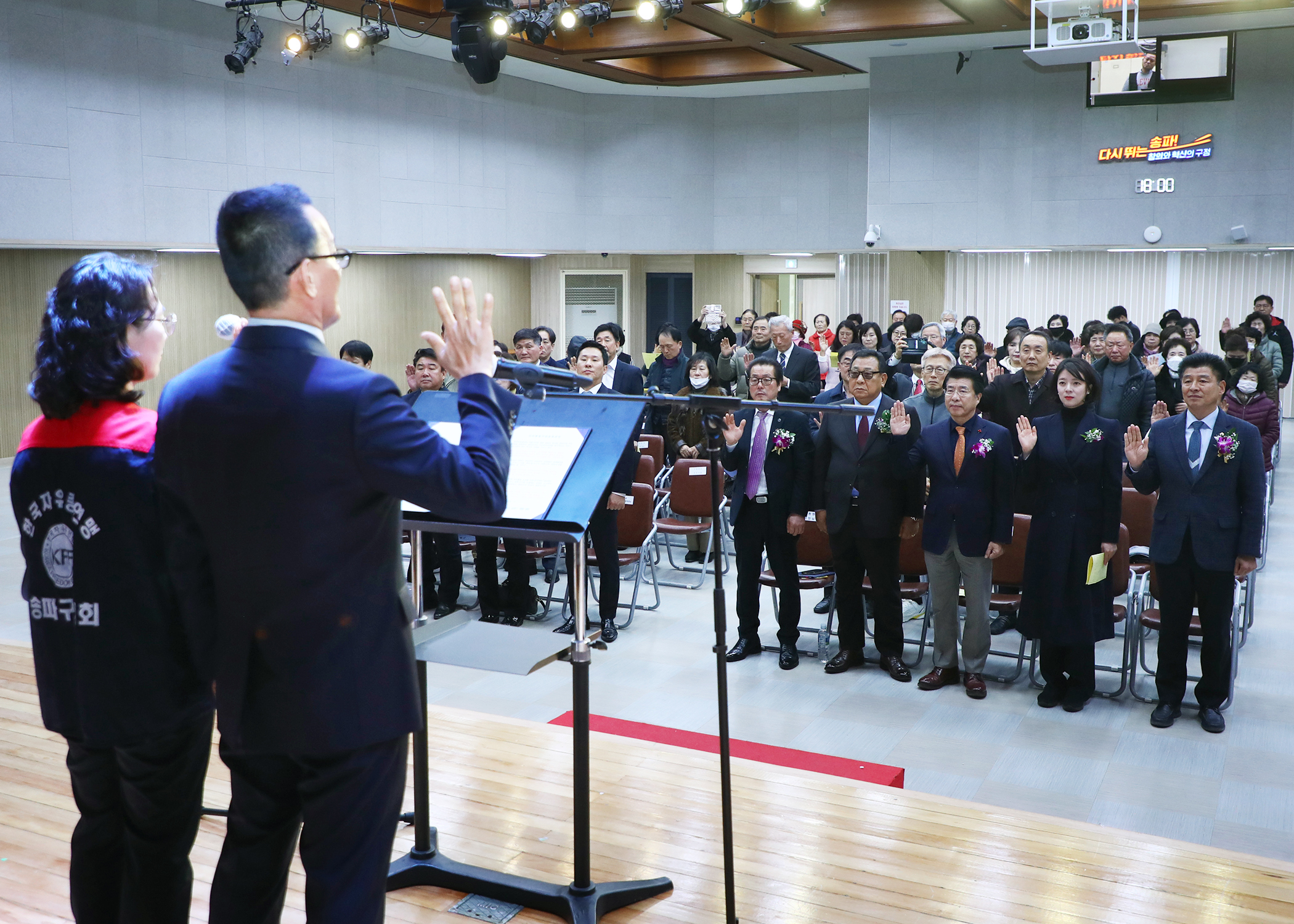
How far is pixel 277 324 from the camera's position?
178 centimetres

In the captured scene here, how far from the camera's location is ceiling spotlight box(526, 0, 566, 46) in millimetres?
10000

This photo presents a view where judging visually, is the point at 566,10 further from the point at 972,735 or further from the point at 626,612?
the point at 972,735

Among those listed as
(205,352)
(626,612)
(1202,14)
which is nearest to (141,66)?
(205,352)

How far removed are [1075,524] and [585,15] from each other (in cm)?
720

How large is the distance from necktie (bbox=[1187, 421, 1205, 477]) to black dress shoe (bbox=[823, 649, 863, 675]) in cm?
193

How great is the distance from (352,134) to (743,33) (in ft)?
16.0

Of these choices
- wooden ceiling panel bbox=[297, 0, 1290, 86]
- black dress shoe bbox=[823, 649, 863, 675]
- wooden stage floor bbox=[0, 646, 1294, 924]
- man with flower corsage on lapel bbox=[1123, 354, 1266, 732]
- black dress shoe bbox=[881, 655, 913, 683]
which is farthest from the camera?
wooden ceiling panel bbox=[297, 0, 1290, 86]

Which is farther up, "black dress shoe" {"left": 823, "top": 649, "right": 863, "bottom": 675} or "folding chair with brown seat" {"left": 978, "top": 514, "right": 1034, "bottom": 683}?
"folding chair with brown seat" {"left": 978, "top": 514, "right": 1034, "bottom": 683}

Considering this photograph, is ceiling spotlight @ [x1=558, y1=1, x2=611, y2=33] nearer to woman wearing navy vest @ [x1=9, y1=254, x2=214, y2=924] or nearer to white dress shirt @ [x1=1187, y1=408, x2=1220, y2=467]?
white dress shirt @ [x1=1187, y1=408, x2=1220, y2=467]

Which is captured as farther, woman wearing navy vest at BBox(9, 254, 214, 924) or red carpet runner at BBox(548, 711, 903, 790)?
red carpet runner at BBox(548, 711, 903, 790)

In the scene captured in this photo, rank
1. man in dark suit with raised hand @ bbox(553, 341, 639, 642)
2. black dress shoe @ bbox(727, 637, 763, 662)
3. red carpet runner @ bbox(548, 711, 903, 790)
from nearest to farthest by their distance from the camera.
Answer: red carpet runner @ bbox(548, 711, 903, 790)
black dress shoe @ bbox(727, 637, 763, 662)
man in dark suit with raised hand @ bbox(553, 341, 639, 642)

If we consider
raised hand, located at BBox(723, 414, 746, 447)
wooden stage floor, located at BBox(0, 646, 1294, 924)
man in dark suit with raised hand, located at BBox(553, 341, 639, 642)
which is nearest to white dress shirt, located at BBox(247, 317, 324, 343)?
wooden stage floor, located at BBox(0, 646, 1294, 924)

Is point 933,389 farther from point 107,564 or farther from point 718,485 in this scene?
point 107,564

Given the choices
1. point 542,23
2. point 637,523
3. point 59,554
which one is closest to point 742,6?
point 542,23
